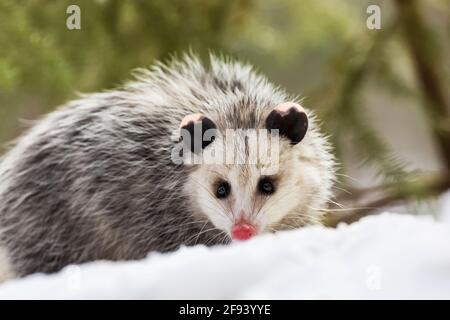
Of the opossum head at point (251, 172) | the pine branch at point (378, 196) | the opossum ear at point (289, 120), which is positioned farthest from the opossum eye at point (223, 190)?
the pine branch at point (378, 196)

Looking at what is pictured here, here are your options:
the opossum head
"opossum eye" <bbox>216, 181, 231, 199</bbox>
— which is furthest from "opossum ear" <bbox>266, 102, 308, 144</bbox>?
"opossum eye" <bbox>216, 181, 231, 199</bbox>

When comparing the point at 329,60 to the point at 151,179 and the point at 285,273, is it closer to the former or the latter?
the point at 151,179

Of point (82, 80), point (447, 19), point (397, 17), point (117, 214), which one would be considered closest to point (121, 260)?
point (117, 214)

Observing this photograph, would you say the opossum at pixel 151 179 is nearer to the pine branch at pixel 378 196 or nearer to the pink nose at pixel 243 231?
the pink nose at pixel 243 231

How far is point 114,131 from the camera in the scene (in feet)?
4.00

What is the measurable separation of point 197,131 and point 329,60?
561 mm

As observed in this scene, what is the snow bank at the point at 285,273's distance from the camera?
35.3 inches

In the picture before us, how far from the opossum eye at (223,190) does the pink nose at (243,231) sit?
0.06m

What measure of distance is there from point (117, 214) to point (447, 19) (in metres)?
0.93

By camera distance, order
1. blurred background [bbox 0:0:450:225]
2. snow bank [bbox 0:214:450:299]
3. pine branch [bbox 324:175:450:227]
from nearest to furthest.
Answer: snow bank [bbox 0:214:450:299] → pine branch [bbox 324:175:450:227] → blurred background [bbox 0:0:450:225]

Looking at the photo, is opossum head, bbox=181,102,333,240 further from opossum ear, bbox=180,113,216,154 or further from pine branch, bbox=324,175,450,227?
pine branch, bbox=324,175,450,227

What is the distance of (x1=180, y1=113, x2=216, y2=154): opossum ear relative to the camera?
42.3 inches

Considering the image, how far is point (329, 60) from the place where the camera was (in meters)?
1.55

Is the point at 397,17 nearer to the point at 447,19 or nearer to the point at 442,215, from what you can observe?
the point at 447,19
